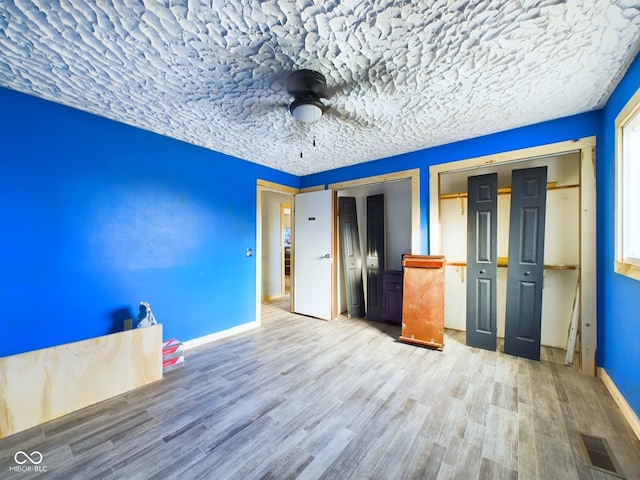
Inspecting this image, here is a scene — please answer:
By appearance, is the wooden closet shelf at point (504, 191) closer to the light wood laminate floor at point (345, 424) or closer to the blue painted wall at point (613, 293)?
the blue painted wall at point (613, 293)

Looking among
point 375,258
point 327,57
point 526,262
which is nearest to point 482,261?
point 526,262

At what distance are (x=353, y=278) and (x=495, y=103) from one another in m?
3.10

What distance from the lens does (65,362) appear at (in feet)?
6.44

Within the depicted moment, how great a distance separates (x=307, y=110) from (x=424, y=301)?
2.55 m

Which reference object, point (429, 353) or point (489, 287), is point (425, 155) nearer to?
point (489, 287)

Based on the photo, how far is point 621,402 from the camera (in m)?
1.86

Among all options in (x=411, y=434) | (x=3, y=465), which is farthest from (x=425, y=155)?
(x=3, y=465)

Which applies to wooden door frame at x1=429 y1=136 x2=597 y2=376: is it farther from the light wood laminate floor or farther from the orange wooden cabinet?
the orange wooden cabinet

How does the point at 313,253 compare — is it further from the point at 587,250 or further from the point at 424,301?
the point at 587,250

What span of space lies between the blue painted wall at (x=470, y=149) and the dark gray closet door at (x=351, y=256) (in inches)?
21.1

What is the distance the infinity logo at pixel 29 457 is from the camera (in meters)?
1.48

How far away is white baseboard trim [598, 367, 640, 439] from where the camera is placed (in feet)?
5.39

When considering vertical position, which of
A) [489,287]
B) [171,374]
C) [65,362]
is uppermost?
[489,287]

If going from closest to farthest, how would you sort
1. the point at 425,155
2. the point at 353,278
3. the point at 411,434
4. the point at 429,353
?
the point at 411,434 → the point at 429,353 → the point at 425,155 → the point at 353,278
